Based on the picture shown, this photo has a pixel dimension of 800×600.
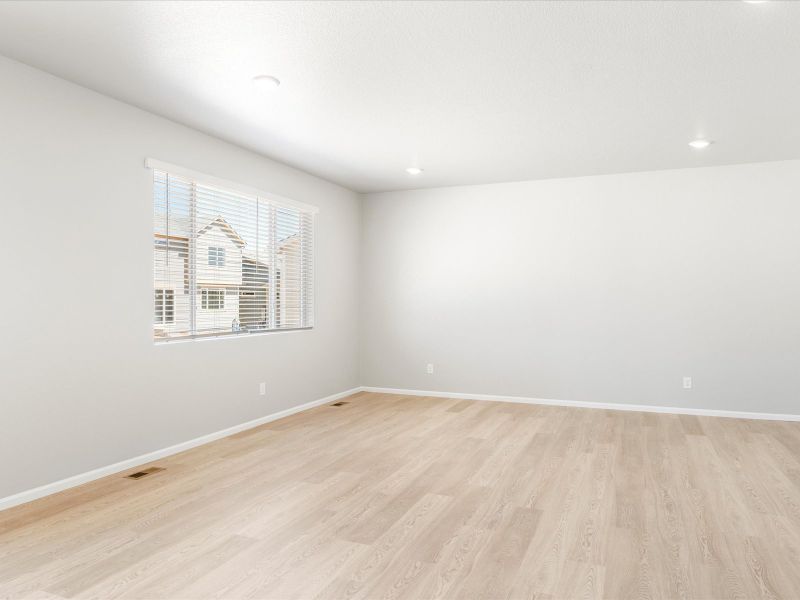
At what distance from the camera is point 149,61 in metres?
3.00

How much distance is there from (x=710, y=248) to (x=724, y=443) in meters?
2.07

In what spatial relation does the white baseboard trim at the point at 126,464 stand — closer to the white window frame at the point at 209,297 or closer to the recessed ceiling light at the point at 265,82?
the white window frame at the point at 209,297

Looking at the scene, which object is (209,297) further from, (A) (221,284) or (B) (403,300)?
(B) (403,300)

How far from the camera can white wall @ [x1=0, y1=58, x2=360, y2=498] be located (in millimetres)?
3004

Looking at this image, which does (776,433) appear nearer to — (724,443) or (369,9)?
(724,443)

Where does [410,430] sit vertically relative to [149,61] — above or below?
below

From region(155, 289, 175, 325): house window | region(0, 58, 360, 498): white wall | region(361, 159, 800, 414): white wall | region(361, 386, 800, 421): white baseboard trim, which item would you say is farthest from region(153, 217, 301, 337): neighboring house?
region(361, 386, 800, 421): white baseboard trim

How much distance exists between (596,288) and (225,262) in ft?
12.5

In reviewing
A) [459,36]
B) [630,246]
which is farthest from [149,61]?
[630,246]

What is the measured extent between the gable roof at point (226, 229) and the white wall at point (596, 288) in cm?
233

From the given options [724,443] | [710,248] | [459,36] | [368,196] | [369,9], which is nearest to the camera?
[369,9]

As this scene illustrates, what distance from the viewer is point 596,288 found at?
5.81m

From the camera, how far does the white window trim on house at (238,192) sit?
13.1 ft

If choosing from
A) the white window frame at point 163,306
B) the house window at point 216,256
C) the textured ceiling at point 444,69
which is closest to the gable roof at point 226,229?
the house window at point 216,256
